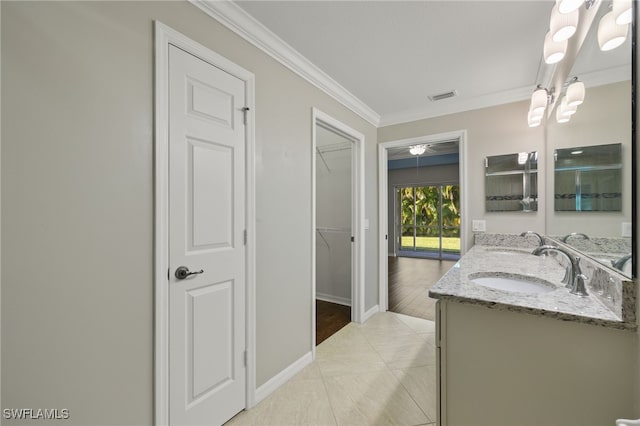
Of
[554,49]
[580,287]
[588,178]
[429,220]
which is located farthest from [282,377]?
[429,220]

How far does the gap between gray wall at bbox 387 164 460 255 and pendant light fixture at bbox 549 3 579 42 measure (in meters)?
5.52

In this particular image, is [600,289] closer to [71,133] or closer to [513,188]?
[513,188]

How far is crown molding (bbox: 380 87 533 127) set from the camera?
258 cm

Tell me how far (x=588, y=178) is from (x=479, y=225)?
140 cm

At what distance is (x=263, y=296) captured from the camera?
1.80 meters

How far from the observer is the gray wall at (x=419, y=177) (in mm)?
6844

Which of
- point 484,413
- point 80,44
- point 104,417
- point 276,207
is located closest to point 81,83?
point 80,44

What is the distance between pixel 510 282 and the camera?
1.49 m

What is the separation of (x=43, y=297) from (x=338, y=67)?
2.27 meters

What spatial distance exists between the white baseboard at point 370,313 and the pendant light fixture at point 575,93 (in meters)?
2.55

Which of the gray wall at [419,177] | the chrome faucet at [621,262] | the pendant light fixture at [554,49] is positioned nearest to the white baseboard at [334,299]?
the chrome faucet at [621,262]

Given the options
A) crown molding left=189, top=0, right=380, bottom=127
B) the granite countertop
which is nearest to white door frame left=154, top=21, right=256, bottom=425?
crown molding left=189, top=0, right=380, bottom=127

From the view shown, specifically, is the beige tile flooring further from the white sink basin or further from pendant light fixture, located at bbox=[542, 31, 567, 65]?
pendant light fixture, located at bbox=[542, 31, 567, 65]

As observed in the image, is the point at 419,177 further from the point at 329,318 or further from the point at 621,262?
the point at 621,262
